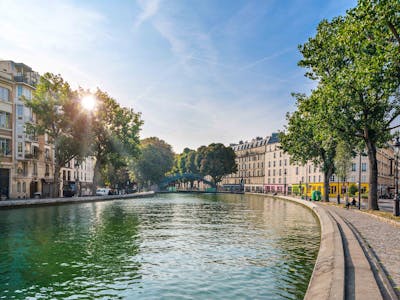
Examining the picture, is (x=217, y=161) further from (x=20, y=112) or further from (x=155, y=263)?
(x=155, y=263)

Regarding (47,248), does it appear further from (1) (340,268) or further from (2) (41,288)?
(1) (340,268)

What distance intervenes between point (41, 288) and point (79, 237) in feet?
31.8

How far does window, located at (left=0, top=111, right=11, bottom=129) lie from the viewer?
50875mm

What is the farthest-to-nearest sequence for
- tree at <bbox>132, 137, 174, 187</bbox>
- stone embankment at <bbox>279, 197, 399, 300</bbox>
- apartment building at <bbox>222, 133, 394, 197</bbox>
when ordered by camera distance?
tree at <bbox>132, 137, 174, 187</bbox> → apartment building at <bbox>222, 133, 394, 197</bbox> → stone embankment at <bbox>279, 197, 399, 300</bbox>

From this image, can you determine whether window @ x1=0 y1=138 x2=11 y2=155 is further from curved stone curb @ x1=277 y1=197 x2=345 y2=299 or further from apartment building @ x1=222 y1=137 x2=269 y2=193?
apartment building @ x1=222 y1=137 x2=269 y2=193

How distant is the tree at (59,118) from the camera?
51.7 m

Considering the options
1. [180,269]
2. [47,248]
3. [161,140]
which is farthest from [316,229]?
[161,140]

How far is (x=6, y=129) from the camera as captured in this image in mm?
51625

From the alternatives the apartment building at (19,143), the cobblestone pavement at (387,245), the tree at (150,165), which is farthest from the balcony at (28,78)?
the cobblestone pavement at (387,245)

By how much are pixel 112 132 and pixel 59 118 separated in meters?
14.0

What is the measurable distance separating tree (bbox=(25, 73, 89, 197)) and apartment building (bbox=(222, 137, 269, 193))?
Result: 278 feet

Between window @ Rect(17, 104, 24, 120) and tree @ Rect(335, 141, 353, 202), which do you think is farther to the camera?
window @ Rect(17, 104, 24, 120)

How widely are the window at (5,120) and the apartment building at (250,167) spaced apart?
3636 inches

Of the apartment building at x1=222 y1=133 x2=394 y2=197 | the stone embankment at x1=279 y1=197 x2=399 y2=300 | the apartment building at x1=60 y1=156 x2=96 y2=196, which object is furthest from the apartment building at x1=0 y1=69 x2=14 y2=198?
the apartment building at x1=222 y1=133 x2=394 y2=197
